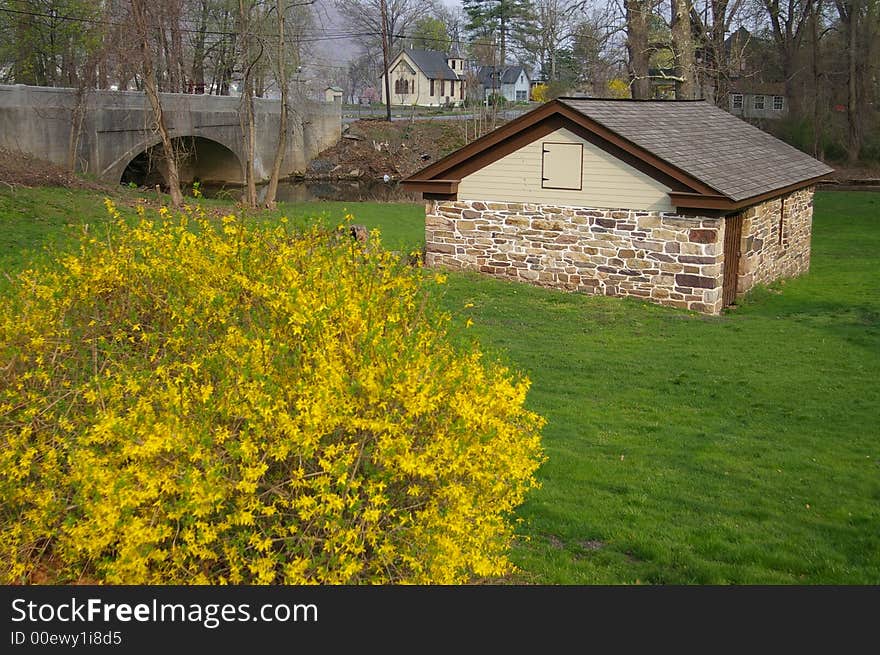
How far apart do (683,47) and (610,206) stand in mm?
12159

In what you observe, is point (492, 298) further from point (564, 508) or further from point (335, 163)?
point (335, 163)

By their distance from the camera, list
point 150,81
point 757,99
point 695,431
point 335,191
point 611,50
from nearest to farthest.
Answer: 1. point 695,431
2. point 150,81
3. point 611,50
4. point 335,191
5. point 757,99

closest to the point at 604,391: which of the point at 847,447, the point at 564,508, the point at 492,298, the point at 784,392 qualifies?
the point at 784,392

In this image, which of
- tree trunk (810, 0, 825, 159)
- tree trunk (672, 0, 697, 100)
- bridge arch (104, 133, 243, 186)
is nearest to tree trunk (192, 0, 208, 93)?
bridge arch (104, 133, 243, 186)

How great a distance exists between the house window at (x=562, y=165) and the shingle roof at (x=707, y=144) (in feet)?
2.31

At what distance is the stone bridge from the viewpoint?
33938 millimetres

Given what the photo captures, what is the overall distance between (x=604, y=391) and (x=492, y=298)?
5.62 metres

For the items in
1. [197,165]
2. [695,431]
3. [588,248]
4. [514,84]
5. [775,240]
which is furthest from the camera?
[514,84]

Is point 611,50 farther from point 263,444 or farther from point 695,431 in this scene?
point 263,444

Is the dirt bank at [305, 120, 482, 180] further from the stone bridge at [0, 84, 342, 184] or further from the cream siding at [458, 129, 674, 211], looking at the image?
the cream siding at [458, 129, 674, 211]

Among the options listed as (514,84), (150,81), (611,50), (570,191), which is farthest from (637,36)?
(514,84)

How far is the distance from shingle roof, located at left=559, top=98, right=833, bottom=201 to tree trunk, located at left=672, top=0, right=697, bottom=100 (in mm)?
4673

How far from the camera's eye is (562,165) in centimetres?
1767

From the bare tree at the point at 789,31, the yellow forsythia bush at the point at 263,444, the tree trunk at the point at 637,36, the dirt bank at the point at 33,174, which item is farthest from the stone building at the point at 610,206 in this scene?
the bare tree at the point at 789,31
